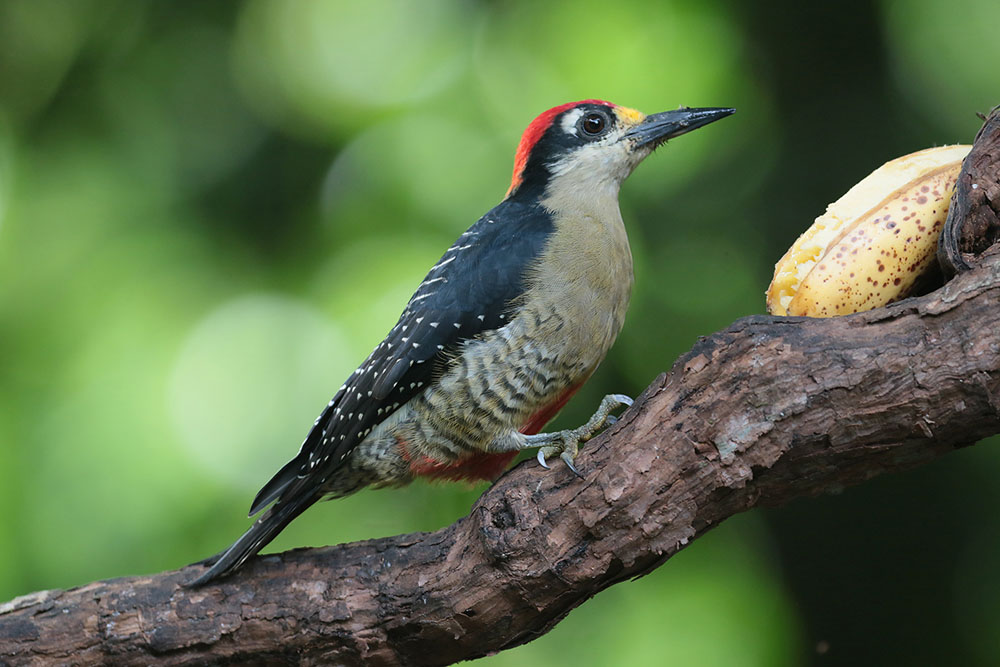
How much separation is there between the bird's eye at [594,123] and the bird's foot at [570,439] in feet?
3.24

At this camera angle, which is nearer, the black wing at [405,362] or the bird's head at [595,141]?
the black wing at [405,362]

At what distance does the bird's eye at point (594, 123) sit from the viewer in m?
2.87

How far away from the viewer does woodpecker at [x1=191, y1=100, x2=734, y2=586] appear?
242cm

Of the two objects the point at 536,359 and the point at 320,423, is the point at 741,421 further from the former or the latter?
the point at 320,423

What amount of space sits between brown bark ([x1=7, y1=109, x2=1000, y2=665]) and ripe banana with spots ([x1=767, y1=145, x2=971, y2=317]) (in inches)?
6.0

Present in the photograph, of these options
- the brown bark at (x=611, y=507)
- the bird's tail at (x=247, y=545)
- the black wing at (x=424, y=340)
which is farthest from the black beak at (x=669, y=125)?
the bird's tail at (x=247, y=545)

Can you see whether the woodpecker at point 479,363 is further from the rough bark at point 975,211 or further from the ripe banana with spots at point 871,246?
the rough bark at point 975,211

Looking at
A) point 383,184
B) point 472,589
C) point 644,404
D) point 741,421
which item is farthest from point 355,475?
point 383,184

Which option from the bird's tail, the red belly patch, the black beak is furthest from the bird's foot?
the black beak

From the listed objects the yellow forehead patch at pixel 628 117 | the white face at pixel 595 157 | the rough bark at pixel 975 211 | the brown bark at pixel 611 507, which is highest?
the yellow forehead patch at pixel 628 117

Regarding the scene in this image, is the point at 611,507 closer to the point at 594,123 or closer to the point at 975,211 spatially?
the point at 975,211

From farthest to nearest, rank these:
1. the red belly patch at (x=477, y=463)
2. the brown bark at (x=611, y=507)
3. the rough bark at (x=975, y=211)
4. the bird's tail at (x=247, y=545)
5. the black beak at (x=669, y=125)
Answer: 1. the black beak at (x=669, y=125)
2. the red belly patch at (x=477, y=463)
3. the bird's tail at (x=247, y=545)
4. the rough bark at (x=975, y=211)
5. the brown bark at (x=611, y=507)

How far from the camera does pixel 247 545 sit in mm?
2402

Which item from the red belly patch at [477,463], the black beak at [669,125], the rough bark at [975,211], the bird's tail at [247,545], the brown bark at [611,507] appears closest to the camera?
the brown bark at [611,507]
